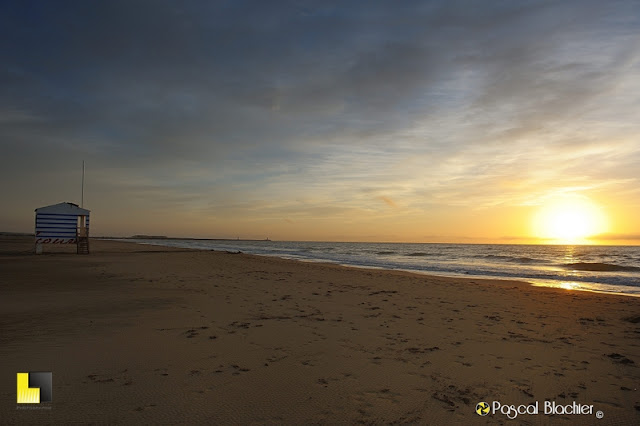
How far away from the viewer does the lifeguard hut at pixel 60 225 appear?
25891 millimetres

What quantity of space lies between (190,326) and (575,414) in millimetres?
5841

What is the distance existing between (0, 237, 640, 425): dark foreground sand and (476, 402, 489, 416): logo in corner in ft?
0.28

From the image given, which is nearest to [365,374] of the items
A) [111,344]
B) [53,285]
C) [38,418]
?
[38,418]

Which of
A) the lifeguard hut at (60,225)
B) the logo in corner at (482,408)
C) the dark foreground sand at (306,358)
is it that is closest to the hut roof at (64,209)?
the lifeguard hut at (60,225)

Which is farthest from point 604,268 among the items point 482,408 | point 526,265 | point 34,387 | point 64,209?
point 64,209

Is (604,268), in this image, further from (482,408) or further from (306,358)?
(306,358)

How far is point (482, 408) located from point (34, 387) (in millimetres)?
4791

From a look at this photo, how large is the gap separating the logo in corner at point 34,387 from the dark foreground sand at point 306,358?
86mm

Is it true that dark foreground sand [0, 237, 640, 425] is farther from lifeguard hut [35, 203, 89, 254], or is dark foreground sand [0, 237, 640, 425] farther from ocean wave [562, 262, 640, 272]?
ocean wave [562, 262, 640, 272]

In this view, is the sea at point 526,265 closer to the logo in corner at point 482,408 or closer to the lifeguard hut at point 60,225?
the logo in corner at point 482,408

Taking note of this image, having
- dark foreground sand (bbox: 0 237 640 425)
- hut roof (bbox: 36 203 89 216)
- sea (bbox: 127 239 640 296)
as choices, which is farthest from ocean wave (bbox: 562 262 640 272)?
hut roof (bbox: 36 203 89 216)

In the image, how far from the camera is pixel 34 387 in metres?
3.93

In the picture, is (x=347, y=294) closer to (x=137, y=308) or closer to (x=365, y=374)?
(x=137, y=308)

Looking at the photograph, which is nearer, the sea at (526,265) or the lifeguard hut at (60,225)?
the sea at (526,265)
